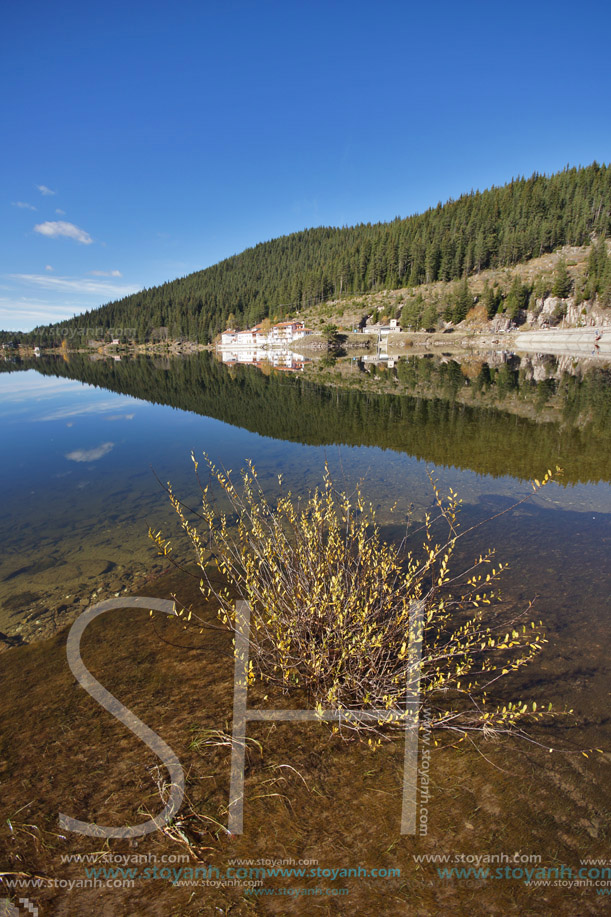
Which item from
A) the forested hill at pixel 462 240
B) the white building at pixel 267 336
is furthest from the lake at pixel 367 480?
the forested hill at pixel 462 240

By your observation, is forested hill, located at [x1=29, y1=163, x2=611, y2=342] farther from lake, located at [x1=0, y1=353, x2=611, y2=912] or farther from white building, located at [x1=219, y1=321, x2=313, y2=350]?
lake, located at [x1=0, y1=353, x2=611, y2=912]

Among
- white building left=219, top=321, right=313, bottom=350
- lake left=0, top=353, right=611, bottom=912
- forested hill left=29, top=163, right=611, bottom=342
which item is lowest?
lake left=0, top=353, right=611, bottom=912

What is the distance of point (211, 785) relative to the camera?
3.27 meters

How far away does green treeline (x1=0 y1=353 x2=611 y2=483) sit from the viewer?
1411cm

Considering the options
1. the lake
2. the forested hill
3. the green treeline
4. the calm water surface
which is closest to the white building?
the forested hill

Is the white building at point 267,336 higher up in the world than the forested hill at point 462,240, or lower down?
lower down

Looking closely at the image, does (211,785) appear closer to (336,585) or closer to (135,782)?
(135,782)

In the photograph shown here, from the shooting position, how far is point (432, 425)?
1952 cm

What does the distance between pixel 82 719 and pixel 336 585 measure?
10.0 ft

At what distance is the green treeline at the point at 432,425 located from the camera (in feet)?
46.3

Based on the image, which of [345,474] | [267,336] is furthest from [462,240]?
[345,474]

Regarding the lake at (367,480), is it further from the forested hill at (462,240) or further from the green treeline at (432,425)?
the forested hill at (462,240)

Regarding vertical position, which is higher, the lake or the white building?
the white building

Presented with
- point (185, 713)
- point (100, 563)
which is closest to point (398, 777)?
point (185, 713)
